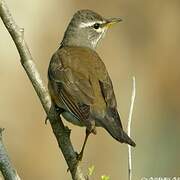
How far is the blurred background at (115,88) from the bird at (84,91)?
14.9 feet

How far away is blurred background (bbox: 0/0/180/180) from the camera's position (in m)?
11.8

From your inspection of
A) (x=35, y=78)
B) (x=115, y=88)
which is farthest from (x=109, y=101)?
(x=115, y=88)

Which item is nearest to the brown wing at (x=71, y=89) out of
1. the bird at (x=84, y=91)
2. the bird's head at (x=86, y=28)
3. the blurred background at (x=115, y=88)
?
the bird at (x=84, y=91)

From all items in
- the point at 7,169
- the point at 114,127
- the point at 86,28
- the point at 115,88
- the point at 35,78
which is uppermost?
the point at 35,78

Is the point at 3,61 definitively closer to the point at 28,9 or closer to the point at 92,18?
the point at 28,9

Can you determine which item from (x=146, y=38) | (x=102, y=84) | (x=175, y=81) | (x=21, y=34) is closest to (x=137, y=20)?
(x=146, y=38)

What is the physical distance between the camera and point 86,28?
24.1 ft

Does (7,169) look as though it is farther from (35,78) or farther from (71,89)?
(71,89)

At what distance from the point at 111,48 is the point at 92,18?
19.1 ft

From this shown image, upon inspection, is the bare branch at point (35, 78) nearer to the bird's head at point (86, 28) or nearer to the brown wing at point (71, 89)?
the brown wing at point (71, 89)

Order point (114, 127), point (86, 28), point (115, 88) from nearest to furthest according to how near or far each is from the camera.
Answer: point (114, 127)
point (86, 28)
point (115, 88)

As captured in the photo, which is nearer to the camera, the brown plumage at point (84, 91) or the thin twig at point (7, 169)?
the thin twig at point (7, 169)

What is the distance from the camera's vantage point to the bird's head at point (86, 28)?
23.9ft

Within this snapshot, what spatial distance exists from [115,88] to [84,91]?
6.77 m
